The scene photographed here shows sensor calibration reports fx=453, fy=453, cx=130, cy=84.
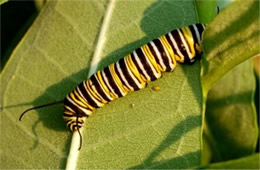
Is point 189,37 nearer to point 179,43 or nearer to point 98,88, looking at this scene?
point 179,43

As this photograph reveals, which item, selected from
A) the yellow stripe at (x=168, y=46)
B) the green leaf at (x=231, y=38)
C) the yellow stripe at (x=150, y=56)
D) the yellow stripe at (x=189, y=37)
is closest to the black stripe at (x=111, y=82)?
the yellow stripe at (x=150, y=56)

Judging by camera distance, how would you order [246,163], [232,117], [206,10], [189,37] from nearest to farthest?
[246,163] → [206,10] → [189,37] → [232,117]

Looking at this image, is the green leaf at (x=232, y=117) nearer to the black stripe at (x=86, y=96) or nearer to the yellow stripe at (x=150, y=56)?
the yellow stripe at (x=150, y=56)

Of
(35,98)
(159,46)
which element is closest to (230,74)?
(159,46)

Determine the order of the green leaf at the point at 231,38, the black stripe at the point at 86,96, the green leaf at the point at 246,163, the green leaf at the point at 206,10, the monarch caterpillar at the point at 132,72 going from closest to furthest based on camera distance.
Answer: the green leaf at the point at 246,163 < the green leaf at the point at 231,38 < the green leaf at the point at 206,10 < the monarch caterpillar at the point at 132,72 < the black stripe at the point at 86,96

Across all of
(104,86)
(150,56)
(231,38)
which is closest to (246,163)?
(231,38)
